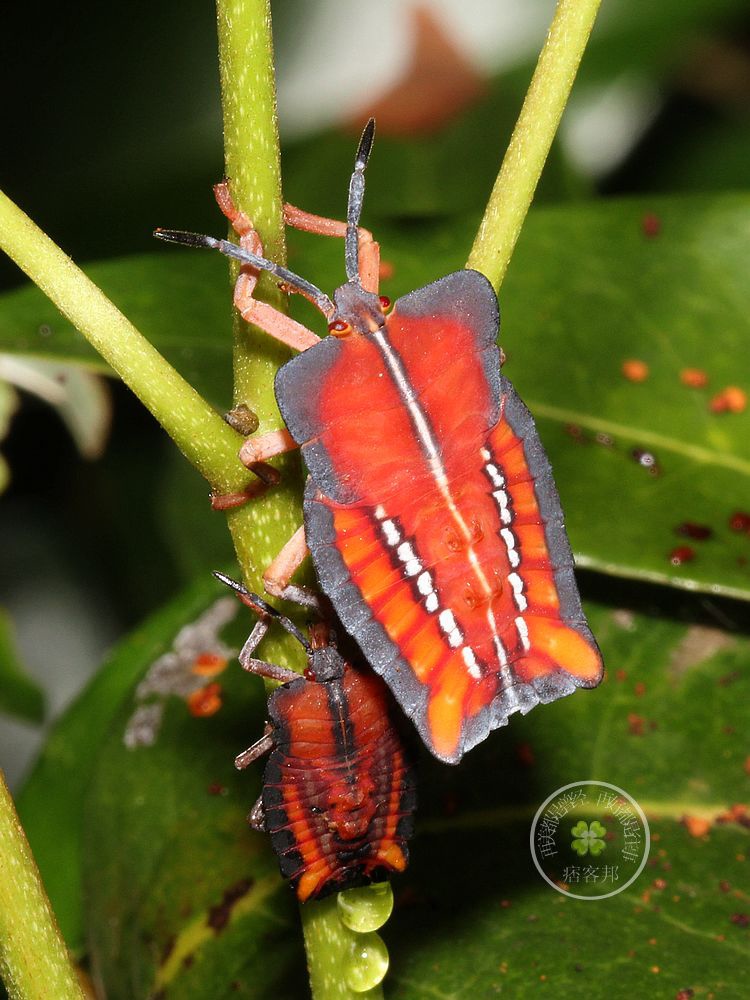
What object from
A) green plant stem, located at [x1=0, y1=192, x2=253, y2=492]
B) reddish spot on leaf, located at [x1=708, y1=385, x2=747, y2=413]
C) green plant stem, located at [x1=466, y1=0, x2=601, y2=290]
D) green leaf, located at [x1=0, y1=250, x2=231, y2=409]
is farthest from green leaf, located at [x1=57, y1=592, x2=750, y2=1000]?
green plant stem, located at [x1=466, y1=0, x2=601, y2=290]

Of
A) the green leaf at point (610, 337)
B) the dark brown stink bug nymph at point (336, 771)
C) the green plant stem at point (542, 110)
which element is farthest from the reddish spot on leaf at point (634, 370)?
the green plant stem at point (542, 110)

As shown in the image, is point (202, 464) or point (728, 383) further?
point (728, 383)

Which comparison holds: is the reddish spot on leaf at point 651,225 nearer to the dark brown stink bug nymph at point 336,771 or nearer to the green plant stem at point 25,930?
the dark brown stink bug nymph at point 336,771

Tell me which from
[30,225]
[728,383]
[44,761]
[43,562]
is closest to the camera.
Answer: [30,225]

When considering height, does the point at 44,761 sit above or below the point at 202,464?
below

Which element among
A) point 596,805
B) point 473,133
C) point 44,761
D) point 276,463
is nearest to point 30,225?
point 276,463

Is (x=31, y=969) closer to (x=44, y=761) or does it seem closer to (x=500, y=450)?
(x=500, y=450)

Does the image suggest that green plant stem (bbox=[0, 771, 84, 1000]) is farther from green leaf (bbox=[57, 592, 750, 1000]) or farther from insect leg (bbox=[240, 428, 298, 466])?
green leaf (bbox=[57, 592, 750, 1000])
